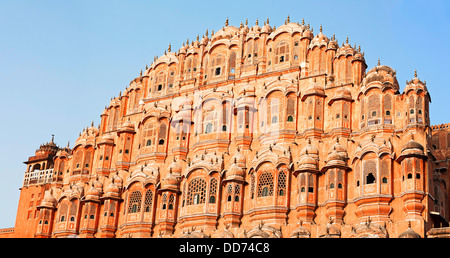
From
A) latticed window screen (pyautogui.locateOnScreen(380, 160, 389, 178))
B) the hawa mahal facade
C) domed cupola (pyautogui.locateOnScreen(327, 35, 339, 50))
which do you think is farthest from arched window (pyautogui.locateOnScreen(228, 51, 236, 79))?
latticed window screen (pyautogui.locateOnScreen(380, 160, 389, 178))

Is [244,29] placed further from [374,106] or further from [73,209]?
[73,209]

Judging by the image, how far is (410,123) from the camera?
132 feet

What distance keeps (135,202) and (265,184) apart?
9093 millimetres

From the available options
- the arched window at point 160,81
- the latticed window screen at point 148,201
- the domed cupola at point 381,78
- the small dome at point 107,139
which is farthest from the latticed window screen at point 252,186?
the small dome at point 107,139

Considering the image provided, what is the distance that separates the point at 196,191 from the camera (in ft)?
144

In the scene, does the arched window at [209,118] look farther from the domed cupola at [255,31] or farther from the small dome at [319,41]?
the small dome at [319,41]

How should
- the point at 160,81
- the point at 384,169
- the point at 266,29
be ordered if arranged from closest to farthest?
the point at 384,169, the point at 266,29, the point at 160,81

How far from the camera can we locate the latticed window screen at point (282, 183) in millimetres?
41594

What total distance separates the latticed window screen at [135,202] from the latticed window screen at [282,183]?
9588 millimetres

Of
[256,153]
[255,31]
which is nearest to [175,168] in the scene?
[256,153]
